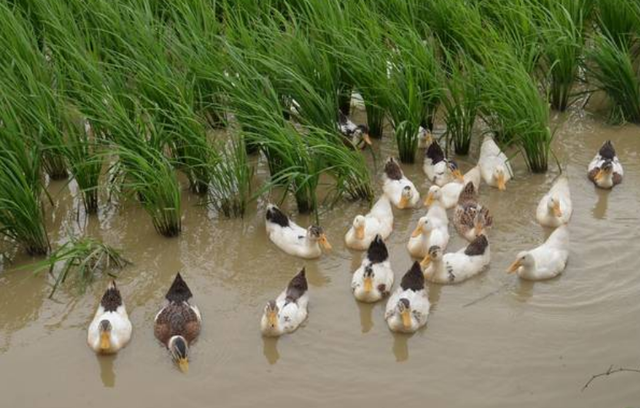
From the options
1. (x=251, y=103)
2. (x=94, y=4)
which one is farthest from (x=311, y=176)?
(x=94, y=4)

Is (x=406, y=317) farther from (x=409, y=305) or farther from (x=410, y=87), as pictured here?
(x=410, y=87)

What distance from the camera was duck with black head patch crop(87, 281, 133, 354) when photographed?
6176 mm

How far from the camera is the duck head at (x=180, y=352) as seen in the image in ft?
19.9

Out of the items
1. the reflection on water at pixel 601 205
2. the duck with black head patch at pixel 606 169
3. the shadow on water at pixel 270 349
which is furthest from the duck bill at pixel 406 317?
the duck with black head patch at pixel 606 169

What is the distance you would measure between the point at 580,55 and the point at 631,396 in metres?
4.19

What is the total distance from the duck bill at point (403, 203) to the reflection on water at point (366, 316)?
1284 millimetres

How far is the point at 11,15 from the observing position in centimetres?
827

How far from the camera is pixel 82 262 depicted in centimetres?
685

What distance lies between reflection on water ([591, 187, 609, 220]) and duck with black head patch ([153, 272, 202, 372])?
3358mm

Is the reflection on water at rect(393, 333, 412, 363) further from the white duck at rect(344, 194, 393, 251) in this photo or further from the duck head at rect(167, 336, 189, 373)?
the duck head at rect(167, 336, 189, 373)

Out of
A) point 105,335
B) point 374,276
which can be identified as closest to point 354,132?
point 374,276

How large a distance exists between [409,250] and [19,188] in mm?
2856

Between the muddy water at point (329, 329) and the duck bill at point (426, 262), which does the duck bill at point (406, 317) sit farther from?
the duck bill at point (426, 262)

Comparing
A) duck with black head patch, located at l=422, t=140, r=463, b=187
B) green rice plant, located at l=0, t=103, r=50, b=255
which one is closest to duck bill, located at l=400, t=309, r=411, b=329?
duck with black head patch, located at l=422, t=140, r=463, b=187
